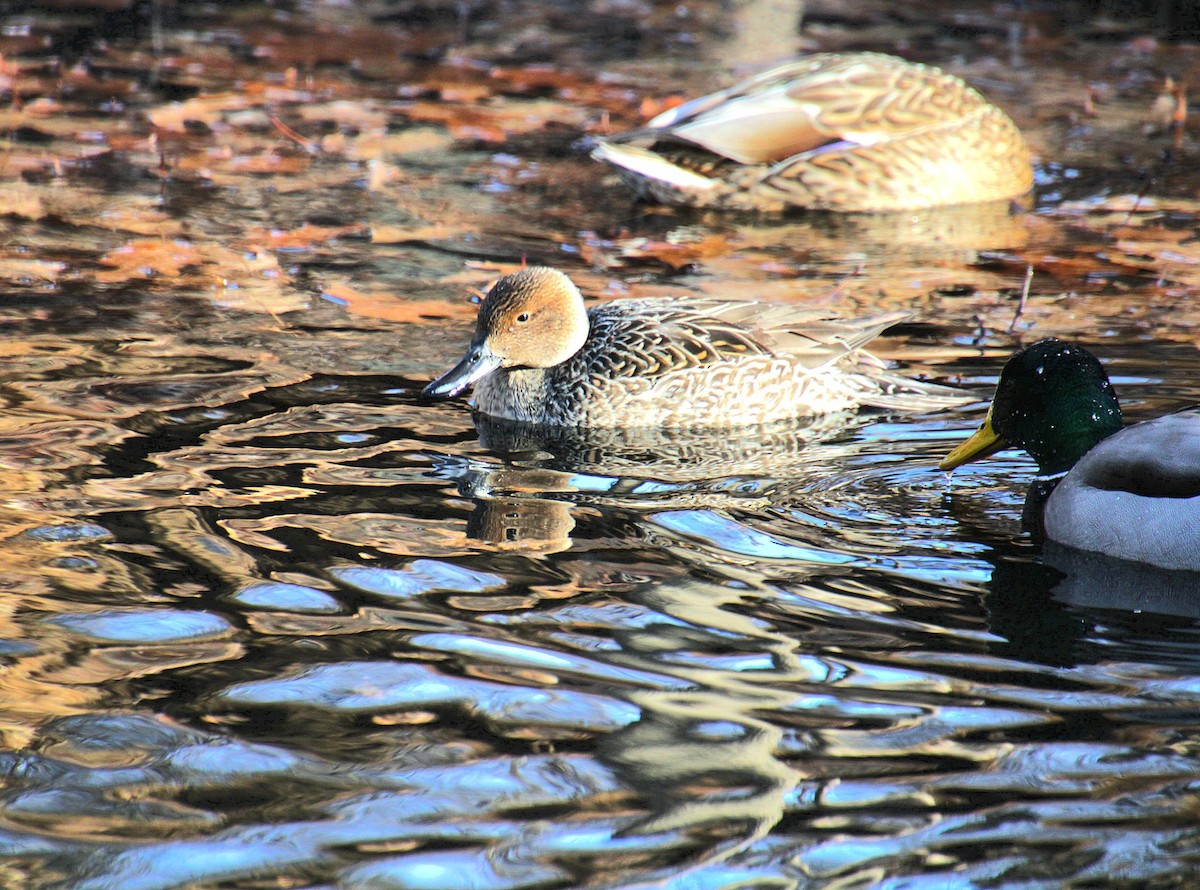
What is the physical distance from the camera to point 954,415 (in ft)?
22.8

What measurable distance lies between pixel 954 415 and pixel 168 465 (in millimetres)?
3039

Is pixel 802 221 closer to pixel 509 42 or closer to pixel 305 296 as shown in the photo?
pixel 305 296

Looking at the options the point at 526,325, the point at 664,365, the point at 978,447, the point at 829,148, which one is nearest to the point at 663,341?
the point at 664,365

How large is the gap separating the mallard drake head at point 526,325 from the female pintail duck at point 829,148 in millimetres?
2981

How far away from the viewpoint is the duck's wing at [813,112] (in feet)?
33.8

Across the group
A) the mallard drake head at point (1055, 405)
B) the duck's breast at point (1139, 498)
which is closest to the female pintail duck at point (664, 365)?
the mallard drake head at point (1055, 405)

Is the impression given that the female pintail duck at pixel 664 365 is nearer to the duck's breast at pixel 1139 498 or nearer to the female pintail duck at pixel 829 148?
the duck's breast at pixel 1139 498

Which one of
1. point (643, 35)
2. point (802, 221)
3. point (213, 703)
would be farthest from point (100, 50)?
point (213, 703)

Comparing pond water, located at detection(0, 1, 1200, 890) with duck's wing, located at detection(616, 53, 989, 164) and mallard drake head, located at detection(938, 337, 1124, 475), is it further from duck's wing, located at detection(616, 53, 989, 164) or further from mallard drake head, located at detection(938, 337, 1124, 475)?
duck's wing, located at detection(616, 53, 989, 164)

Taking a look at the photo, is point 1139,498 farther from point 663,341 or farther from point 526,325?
point 526,325

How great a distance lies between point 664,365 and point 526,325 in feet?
2.03

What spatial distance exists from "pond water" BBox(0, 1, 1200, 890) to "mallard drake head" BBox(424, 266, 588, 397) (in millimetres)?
285

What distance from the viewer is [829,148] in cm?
Answer: 1038

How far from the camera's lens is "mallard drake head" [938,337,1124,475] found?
6039 mm
